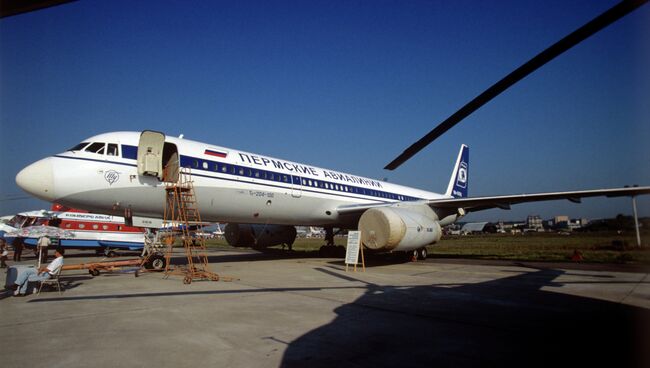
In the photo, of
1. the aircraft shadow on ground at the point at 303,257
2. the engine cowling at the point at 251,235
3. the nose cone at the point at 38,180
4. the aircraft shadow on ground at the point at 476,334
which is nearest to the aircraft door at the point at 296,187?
the aircraft shadow on ground at the point at 303,257

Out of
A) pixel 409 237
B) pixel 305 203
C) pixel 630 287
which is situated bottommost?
pixel 630 287

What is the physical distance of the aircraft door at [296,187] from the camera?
570 inches

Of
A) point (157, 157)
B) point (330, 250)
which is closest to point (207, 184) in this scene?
point (157, 157)

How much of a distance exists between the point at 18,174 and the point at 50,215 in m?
15.1

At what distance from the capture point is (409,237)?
1306 centimetres

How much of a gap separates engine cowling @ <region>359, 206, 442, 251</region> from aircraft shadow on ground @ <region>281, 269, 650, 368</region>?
5192 mm

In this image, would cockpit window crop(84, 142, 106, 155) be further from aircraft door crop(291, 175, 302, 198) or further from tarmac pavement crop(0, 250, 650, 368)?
aircraft door crop(291, 175, 302, 198)

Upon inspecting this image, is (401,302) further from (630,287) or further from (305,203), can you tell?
(305,203)

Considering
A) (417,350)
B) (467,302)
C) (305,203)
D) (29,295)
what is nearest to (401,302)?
(467,302)

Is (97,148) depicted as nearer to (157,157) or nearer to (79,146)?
(79,146)

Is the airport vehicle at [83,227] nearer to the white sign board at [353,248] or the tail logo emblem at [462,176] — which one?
the white sign board at [353,248]

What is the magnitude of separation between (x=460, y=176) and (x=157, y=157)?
21104 millimetres

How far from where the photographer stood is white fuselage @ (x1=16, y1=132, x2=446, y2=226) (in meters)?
9.47

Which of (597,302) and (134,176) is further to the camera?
(134,176)
